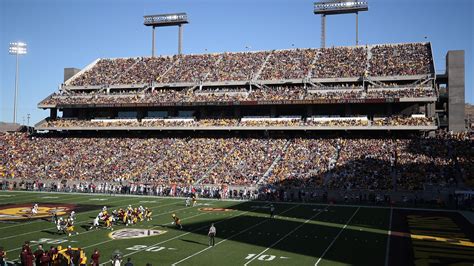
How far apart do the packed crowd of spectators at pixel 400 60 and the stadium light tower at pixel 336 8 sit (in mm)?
6475

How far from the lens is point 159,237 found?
2356cm

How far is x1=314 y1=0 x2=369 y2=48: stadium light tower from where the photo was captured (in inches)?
2689

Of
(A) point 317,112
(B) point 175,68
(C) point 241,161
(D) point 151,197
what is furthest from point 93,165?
(A) point 317,112

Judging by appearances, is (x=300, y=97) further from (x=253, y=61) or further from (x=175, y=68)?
(x=175, y=68)

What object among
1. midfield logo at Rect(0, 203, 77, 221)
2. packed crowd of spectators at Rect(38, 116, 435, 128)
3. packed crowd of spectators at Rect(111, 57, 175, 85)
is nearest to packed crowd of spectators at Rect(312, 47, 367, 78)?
packed crowd of spectators at Rect(38, 116, 435, 128)

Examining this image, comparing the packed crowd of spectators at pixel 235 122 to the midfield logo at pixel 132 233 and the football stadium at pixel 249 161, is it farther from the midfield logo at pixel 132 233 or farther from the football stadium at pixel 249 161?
the midfield logo at pixel 132 233

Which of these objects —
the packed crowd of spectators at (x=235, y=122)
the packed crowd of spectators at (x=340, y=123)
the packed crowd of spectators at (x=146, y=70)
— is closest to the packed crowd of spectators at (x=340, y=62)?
the packed crowd of spectators at (x=340, y=123)

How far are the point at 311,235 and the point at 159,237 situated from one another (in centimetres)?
781

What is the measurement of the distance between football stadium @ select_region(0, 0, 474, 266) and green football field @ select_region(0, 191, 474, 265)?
0.46 feet

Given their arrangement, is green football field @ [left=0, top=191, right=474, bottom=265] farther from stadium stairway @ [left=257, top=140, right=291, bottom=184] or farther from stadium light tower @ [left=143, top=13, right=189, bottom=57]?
stadium light tower @ [left=143, top=13, right=189, bottom=57]

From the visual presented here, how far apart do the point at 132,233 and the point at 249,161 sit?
25.6m

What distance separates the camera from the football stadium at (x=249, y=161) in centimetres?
2239

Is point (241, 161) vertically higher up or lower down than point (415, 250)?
higher up

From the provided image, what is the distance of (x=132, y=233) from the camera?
24.6m
